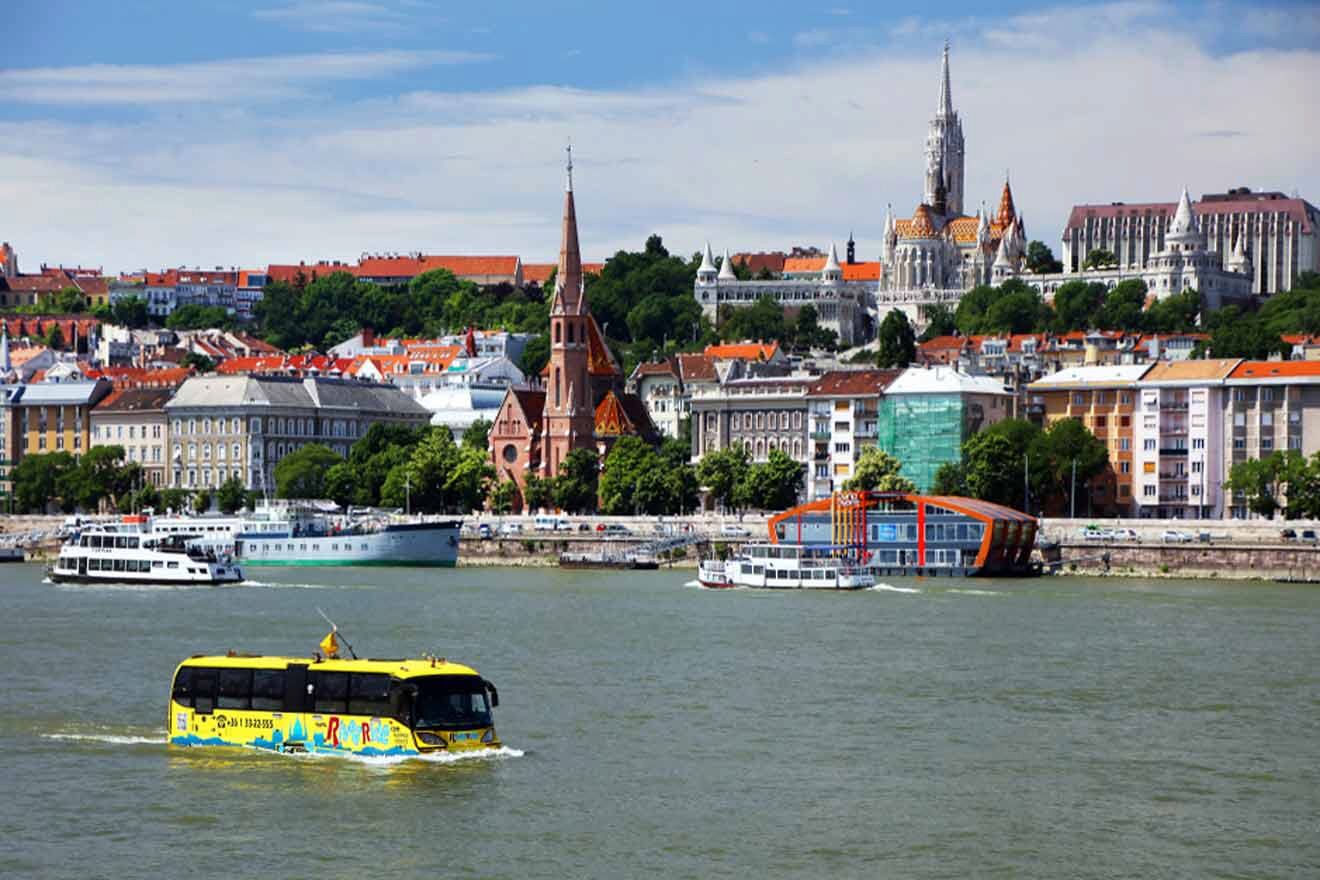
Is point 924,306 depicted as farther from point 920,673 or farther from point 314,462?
point 920,673

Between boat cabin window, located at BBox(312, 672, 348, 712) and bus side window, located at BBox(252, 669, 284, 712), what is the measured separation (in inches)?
15.2

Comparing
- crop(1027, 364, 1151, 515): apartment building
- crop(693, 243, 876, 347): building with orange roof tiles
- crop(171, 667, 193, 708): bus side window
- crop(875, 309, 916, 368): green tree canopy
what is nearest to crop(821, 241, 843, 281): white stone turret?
crop(693, 243, 876, 347): building with orange roof tiles

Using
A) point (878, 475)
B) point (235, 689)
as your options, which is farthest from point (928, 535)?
point (235, 689)

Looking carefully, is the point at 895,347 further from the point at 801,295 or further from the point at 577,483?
the point at 801,295

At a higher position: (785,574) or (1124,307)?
(1124,307)

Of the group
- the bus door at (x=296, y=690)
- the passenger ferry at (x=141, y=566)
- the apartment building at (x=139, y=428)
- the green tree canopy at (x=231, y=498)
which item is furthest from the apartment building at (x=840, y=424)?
the bus door at (x=296, y=690)

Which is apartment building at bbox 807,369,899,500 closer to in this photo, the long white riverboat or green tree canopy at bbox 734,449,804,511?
green tree canopy at bbox 734,449,804,511

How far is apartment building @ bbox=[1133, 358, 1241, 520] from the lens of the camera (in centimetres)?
8831

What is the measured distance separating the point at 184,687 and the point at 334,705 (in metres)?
1.95

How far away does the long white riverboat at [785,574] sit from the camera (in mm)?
61656

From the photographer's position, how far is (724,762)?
87.0 ft

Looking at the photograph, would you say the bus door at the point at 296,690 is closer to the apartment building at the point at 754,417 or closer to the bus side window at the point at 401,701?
the bus side window at the point at 401,701

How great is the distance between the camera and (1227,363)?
90062 mm

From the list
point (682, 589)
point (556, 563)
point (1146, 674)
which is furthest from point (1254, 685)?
point (556, 563)
